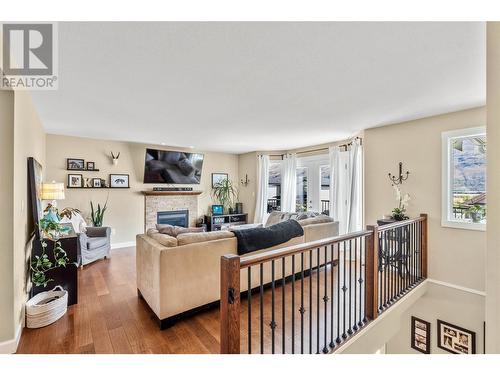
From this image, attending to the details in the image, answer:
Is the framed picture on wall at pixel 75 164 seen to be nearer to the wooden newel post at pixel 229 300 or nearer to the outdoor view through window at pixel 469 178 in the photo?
the wooden newel post at pixel 229 300

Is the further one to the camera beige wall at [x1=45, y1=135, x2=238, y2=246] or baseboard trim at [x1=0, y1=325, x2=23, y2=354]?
beige wall at [x1=45, y1=135, x2=238, y2=246]

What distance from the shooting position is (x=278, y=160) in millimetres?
6562

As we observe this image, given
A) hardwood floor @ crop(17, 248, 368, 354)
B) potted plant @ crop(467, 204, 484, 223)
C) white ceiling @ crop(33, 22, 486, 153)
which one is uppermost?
white ceiling @ crop(33, 22, 486, 153)

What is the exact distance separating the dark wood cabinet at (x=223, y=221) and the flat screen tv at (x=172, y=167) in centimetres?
109

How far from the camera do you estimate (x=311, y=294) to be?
6.63ft


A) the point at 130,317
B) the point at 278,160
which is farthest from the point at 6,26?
the point at 278,160

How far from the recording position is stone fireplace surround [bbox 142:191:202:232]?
5680 mm

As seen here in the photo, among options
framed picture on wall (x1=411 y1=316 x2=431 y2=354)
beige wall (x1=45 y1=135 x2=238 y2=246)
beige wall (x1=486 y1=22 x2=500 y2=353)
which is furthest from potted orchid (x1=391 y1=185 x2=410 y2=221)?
beige wall (x1=45 y1=135 x2=238 y2=246)

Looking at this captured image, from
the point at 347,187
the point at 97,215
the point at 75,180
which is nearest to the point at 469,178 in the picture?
the point at 347,187

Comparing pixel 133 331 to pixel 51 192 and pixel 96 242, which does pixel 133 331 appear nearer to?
pixel 51 192

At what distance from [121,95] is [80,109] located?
951 mm

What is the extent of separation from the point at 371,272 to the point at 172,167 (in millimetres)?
4977

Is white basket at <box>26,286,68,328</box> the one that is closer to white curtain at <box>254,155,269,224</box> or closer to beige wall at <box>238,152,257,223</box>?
white curtain at <box>254,155,269,224</box>

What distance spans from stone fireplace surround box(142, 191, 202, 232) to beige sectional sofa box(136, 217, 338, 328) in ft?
9.74
